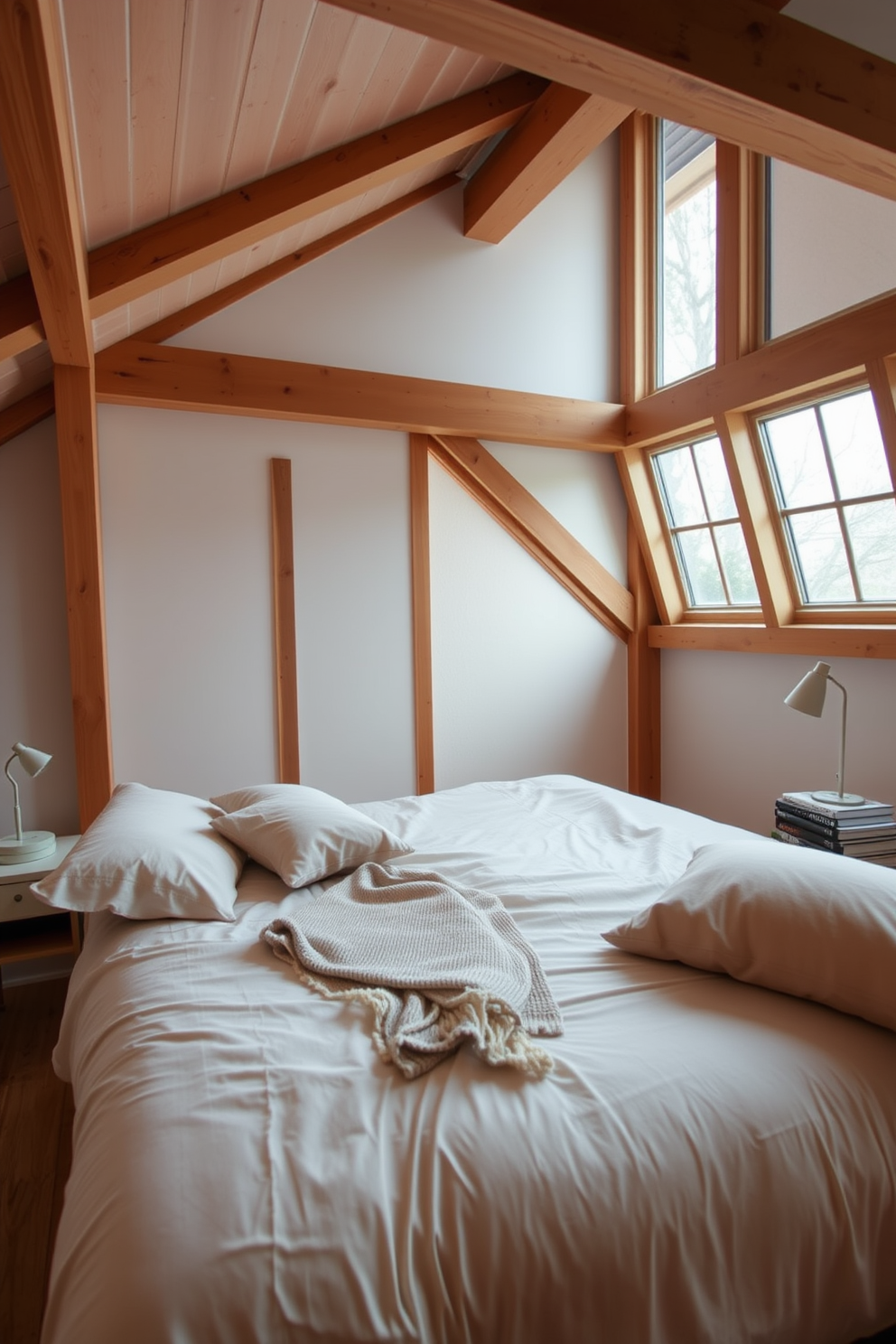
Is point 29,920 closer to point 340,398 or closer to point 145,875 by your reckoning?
point 145,875

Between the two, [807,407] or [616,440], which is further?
[616,440]

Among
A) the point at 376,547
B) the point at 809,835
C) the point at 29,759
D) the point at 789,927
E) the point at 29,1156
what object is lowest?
the point at 29,1156

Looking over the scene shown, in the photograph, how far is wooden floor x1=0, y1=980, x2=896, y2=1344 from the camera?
57.1 inches

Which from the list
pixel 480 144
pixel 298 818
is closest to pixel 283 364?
pixel 480 144

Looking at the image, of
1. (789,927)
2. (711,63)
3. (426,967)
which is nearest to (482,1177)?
(426,967)

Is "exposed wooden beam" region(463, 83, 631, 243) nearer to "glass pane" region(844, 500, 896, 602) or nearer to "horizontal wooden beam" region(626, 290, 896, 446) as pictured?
"horizontal wooden beam" region(626, 290, 896, 446)

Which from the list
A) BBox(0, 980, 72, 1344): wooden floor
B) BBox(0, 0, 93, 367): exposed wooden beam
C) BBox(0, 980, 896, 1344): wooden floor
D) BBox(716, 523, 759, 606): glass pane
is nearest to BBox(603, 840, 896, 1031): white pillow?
BBox(0, 980, 896, 1344): wooden floor

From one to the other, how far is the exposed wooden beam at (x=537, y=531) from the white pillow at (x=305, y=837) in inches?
86.5

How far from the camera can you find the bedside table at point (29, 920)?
7.82 feet

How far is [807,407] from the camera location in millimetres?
3197

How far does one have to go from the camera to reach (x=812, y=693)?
2.54 meters

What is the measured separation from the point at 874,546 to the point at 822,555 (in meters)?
0.26

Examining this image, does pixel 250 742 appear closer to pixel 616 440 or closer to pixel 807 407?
pixel 616 440

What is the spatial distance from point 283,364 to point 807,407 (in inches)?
88.4
